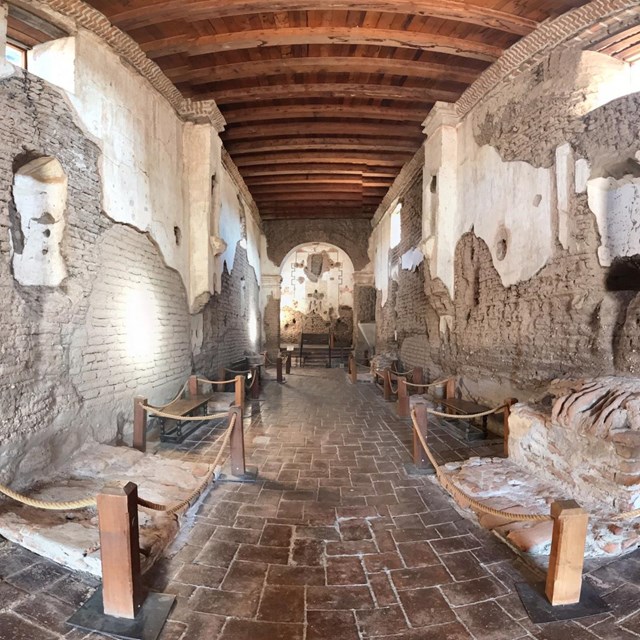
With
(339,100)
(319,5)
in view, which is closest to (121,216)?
(319,5)

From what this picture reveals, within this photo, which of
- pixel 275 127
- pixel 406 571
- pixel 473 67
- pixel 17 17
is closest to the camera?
pixel 406 571

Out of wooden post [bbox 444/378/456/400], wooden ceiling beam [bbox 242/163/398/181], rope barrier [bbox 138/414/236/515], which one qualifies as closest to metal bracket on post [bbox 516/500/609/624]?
rope barrier [bbox 138/414/236/515]

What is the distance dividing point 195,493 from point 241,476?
1.47m

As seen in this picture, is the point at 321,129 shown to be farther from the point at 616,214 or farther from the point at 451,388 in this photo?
the point at 451,388

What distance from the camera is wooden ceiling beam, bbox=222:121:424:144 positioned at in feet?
26.6

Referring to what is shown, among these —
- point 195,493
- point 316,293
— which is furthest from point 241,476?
point 316,293

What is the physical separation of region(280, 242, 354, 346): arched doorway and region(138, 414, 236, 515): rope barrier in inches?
609

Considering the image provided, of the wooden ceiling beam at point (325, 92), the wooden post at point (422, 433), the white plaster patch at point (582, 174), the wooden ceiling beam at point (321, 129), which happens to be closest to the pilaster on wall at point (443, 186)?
the wooden ceiling beam at point (325, 92)

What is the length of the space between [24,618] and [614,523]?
4456 millimetres

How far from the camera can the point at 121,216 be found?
518 centimetres

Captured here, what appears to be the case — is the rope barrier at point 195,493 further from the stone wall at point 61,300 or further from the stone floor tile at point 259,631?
the stone wall at point 61,300

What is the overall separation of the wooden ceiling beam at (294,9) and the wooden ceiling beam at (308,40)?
1.28 ft

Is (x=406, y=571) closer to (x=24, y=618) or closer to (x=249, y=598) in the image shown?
(x=249, y=598)

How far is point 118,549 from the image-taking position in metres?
2.20
